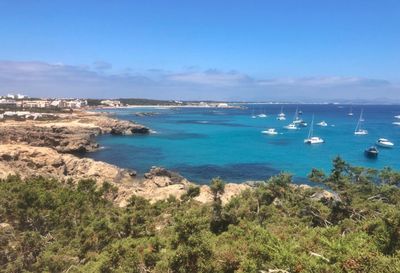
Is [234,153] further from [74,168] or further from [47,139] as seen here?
[47,139]

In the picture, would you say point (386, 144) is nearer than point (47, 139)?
No

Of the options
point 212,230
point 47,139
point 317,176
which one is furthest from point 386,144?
point 212,230

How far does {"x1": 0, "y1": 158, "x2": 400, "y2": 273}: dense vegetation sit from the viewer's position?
12336 mm

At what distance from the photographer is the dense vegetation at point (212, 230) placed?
40.5ft

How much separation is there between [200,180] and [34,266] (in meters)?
33.8

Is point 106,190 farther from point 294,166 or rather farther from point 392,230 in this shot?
point 294,166

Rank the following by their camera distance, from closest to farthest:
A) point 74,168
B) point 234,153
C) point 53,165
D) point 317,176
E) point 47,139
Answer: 1. point 317,176
2. point 74,168
3. point 53,165
4. point 234,153
5. point 47,139

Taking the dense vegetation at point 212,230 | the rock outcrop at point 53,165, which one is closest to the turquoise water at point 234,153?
the rock outcrop at point 53,165

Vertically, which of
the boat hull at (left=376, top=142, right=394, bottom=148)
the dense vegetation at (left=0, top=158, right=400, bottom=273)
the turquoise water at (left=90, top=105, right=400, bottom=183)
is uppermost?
the dense vegetation at (left=0, top=158, right=400, bottom=273)

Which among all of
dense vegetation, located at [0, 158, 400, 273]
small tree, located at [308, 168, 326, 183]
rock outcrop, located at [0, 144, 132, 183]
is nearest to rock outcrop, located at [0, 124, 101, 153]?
rock outcrop, located at [0, 144, 132, 183]

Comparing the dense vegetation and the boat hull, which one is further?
the boat hull

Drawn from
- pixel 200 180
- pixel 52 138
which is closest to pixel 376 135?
pixel 200 180

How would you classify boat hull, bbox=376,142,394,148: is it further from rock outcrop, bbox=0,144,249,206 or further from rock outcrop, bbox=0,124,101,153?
rock outcrop, bbox=0,124,101,153

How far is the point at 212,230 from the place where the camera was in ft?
81.7
